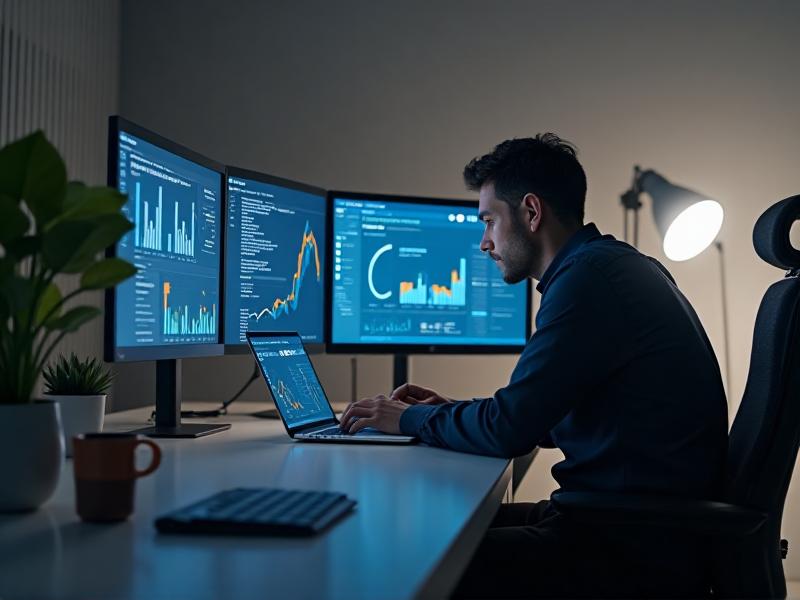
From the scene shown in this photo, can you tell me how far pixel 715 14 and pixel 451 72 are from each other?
93cm

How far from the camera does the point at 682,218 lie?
111 inches

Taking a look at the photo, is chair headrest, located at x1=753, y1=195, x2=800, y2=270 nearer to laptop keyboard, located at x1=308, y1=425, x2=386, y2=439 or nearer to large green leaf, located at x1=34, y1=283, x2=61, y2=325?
laptop keyboard, located at x1=308, y1=425, x2=386, y2=439

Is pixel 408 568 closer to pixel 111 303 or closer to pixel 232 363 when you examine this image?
pixel 111 303

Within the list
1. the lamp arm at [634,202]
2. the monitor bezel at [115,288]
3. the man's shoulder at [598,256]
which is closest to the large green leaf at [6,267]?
the monitor bezel at [115,288]

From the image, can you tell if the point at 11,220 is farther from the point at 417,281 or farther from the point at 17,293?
the point at 417,281

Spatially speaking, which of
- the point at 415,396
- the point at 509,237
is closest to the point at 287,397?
the point at 415,396

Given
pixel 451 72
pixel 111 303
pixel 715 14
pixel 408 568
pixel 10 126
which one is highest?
pixel 715 14

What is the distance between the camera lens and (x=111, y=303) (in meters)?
1.48

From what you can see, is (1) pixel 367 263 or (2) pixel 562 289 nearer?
(2) pixel 562 289

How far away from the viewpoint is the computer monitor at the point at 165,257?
1.50 m

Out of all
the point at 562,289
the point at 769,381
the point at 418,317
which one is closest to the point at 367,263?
the point at 418,317

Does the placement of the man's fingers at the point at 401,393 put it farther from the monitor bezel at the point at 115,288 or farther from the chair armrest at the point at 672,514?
the chair armrest at the point at 672,514

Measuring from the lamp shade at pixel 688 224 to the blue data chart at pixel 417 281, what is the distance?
60 centimetres

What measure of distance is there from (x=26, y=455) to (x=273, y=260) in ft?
3.89
